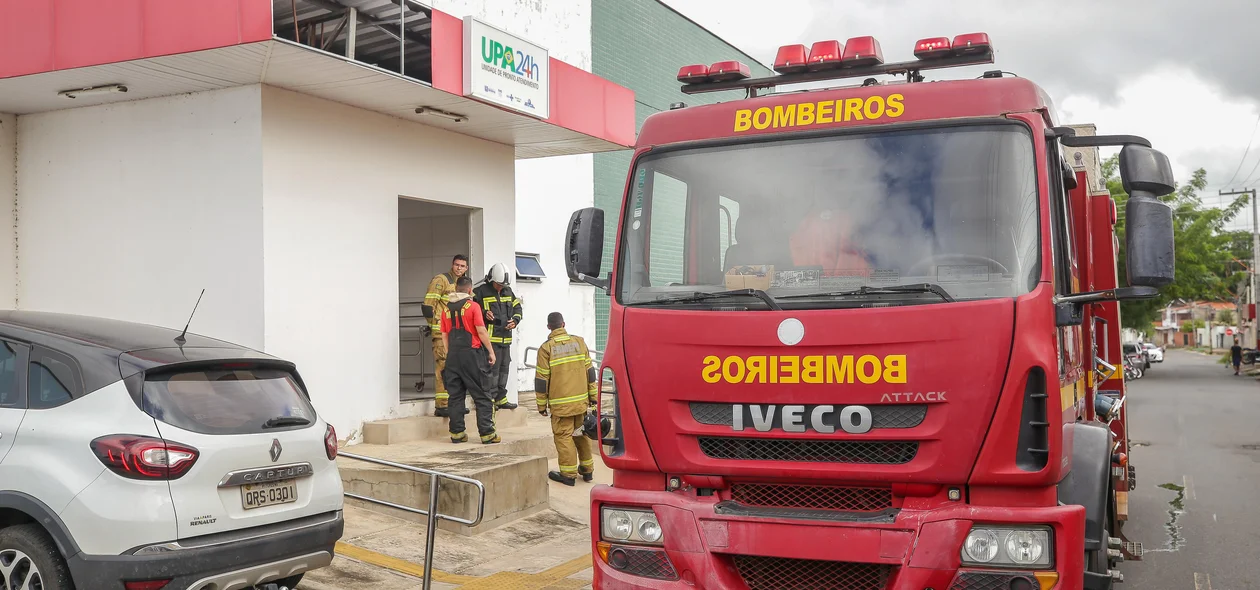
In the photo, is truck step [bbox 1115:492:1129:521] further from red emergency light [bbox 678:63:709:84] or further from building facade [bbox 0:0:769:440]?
building facade [bbox 0:0:769:440]

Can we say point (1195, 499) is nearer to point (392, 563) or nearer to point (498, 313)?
point (498, 313)

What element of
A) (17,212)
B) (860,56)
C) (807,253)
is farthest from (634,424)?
(17,212)

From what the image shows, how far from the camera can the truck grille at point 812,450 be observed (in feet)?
13.4

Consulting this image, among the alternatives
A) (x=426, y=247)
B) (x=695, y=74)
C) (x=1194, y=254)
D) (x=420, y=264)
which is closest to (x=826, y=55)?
(x=695, y=74)

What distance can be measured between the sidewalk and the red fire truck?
244 cm

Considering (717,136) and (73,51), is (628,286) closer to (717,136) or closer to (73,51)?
(717,136)

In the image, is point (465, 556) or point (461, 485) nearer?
point (465, 556)

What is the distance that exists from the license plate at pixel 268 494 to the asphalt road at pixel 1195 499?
5.57 meters

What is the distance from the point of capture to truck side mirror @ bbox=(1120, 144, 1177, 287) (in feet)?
13.5

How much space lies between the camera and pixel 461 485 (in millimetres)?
7738

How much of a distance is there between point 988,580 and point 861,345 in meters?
1.02

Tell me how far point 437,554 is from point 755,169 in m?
4.11

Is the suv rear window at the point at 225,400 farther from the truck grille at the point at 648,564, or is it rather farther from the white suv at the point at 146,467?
the truck grille at the point at 648,564

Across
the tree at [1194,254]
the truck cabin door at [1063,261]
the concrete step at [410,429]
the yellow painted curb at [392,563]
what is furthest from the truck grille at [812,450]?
the tree at [1194,254]
